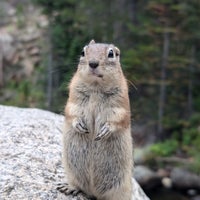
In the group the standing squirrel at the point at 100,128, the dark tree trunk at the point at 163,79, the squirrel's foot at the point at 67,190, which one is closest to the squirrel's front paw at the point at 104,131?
the standing squirrel at the point at 100,128

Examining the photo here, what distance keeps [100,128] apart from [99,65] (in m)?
0.64

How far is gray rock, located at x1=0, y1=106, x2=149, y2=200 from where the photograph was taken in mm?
6098

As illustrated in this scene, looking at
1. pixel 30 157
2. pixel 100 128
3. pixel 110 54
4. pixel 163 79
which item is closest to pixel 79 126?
pixel 100 128

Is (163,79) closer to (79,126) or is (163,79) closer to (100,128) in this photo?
(100,128)

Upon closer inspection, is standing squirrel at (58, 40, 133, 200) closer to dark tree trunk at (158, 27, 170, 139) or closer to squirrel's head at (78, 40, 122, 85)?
squirrel's head at (78, 40, 122, 85)

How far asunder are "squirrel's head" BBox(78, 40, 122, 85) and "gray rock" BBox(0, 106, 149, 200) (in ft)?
4.33

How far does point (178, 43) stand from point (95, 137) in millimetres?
22637

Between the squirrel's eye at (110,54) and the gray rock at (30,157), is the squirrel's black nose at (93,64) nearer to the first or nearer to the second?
the squirrel's eye at (110,54)

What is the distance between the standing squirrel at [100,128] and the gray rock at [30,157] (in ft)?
Result: 1.30

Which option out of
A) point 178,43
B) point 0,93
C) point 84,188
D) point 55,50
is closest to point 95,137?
point 84,188

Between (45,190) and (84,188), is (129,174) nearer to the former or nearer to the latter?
(84,188)

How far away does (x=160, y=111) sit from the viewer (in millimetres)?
26438

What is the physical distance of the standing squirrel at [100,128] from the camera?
562cm

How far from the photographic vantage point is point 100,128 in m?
5.68
